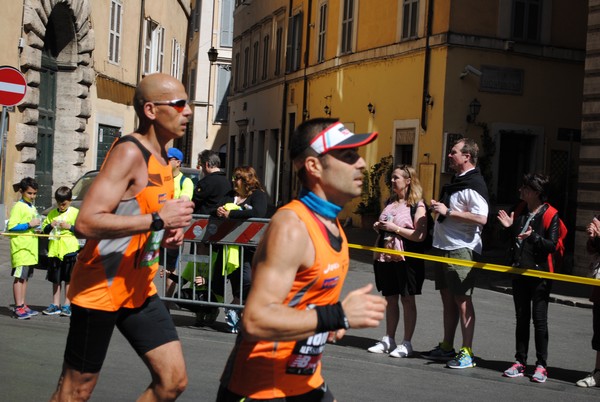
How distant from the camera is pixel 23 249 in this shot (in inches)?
436

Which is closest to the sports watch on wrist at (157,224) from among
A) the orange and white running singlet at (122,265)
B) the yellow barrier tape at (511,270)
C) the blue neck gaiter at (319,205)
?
the orange and white running singlet at (122,265)

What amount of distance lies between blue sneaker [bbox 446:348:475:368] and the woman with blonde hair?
1.70 feet

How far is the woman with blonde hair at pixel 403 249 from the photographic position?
32.6 ft

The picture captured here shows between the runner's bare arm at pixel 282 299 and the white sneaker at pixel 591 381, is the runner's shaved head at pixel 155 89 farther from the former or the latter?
the white sneaker at pixel 591 381

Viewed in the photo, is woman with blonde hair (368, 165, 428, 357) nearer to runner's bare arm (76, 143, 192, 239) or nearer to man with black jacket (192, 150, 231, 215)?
man with black jacket (192, 150, 231, 215)

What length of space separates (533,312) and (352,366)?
1578mm

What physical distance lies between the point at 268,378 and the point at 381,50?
25.8 m

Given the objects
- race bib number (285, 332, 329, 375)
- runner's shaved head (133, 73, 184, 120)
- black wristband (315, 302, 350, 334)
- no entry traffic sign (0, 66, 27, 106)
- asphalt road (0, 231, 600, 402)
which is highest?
no entry traffic sign (0, 66, 27, 106)

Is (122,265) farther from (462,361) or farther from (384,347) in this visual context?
(384,347)

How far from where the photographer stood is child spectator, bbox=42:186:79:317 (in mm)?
11117

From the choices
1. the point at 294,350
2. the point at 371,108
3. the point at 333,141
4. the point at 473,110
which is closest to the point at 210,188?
the point at 333,141

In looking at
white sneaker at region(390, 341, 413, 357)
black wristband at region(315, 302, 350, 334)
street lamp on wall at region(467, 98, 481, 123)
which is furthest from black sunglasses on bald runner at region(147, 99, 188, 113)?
street lamp on wall at region(467, 98, 481, 123)

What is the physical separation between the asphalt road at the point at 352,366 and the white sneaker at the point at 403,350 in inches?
3.7

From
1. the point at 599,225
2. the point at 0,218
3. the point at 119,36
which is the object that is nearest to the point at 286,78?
the point at 119,36
